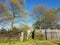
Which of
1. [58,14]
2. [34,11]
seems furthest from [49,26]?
[34,11]

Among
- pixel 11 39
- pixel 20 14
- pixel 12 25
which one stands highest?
pixel 20 14

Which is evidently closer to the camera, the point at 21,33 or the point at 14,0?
the point at 21,33

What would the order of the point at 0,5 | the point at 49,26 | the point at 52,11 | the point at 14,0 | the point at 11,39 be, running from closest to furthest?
the point at 11,39 < the point at 0,5 < the point at 14,0 < the point at 52,11 < the point at 49,26

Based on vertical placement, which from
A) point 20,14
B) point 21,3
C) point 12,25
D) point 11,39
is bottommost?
point 11,39

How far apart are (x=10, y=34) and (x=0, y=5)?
238 inches

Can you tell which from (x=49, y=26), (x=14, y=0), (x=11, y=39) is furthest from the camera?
(x=49, y=26)

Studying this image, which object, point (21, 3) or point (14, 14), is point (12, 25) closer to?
point (14, 14)

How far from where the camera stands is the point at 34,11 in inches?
1494

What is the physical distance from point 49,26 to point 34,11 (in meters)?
7.97

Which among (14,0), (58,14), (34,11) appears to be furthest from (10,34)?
(58,14)

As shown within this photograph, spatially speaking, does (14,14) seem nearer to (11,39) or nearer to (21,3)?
(21,3)

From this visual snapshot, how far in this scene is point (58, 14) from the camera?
38969 millimetres

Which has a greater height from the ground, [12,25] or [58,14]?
[58,14]

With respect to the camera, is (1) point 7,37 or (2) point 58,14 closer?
(1) point 7,37
